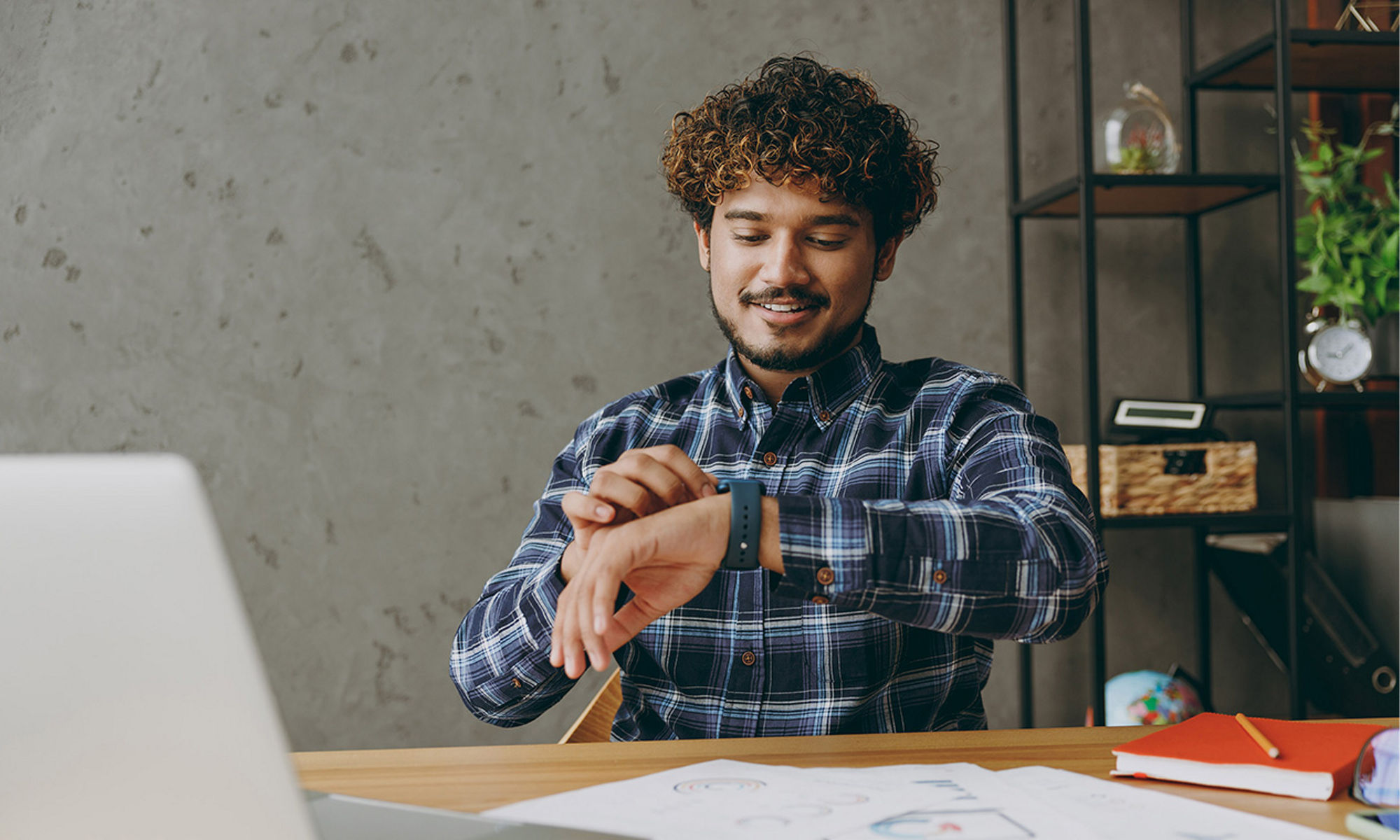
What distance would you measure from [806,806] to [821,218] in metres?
0.76

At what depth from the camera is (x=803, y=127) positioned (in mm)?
1255

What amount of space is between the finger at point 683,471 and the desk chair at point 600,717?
13.6 inches

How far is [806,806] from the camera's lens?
0.70 meters

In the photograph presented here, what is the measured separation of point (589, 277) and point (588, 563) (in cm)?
152

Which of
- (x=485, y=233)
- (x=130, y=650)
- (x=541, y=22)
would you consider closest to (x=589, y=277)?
(x=485, y=233)

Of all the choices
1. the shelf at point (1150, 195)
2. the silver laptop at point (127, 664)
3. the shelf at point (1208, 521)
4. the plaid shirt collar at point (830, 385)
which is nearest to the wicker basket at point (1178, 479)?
the shelf at point (1208, 521)

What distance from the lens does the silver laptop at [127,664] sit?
1.37 feet

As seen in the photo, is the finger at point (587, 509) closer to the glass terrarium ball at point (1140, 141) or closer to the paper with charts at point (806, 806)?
the paper with charts at point (806, 806)

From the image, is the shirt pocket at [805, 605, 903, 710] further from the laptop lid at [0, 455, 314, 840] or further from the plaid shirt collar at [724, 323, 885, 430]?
the laptop lid at [0, 455, 314, 840]

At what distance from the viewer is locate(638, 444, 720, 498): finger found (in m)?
0.92

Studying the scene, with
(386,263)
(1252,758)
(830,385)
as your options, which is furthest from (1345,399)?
(386,263)

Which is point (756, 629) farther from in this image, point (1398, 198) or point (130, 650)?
point (1398, 198)

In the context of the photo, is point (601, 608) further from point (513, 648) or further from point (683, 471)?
point (513, 648)

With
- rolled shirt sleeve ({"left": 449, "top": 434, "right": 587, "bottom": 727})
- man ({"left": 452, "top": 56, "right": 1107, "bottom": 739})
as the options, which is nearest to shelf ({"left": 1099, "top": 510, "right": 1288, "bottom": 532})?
Answer: man ({"left": 452, "top": 56, "right": 1107, "bottom": 739})
